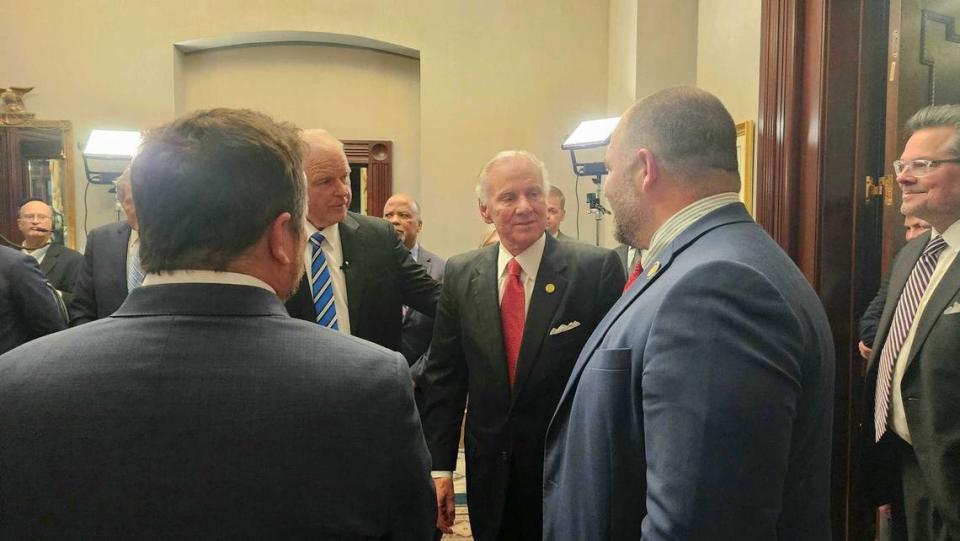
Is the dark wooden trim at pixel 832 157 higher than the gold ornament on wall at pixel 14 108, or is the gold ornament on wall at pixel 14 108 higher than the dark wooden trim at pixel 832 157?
the gold ornament on wall at pixel 14 108

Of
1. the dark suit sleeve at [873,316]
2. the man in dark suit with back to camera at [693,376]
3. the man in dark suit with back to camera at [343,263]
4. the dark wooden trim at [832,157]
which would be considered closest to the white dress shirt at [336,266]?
the man in dark suit with back to camera at [343,263]

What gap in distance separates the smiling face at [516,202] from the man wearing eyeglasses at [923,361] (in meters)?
1.14

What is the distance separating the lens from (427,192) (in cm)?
630

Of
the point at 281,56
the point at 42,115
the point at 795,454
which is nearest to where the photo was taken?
the point at 795,454

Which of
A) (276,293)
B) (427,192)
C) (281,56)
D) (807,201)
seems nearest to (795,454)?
(276,293)

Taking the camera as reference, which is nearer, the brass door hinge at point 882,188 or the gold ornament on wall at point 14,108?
the brass door hinge at point 882,188

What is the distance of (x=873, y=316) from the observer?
8.80ft

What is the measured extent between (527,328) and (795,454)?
3.17 feet

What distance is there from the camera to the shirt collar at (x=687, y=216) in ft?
4.00

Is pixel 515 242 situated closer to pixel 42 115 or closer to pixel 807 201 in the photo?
pixel 807 201

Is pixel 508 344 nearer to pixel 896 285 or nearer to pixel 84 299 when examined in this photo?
pixel 896 285

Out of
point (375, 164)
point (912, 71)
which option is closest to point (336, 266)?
point (912, 71)

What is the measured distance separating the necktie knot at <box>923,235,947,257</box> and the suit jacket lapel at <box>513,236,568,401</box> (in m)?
1.19

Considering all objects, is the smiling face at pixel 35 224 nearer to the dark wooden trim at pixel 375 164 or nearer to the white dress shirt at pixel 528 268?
the dark wooden trim at pixel 375 164
